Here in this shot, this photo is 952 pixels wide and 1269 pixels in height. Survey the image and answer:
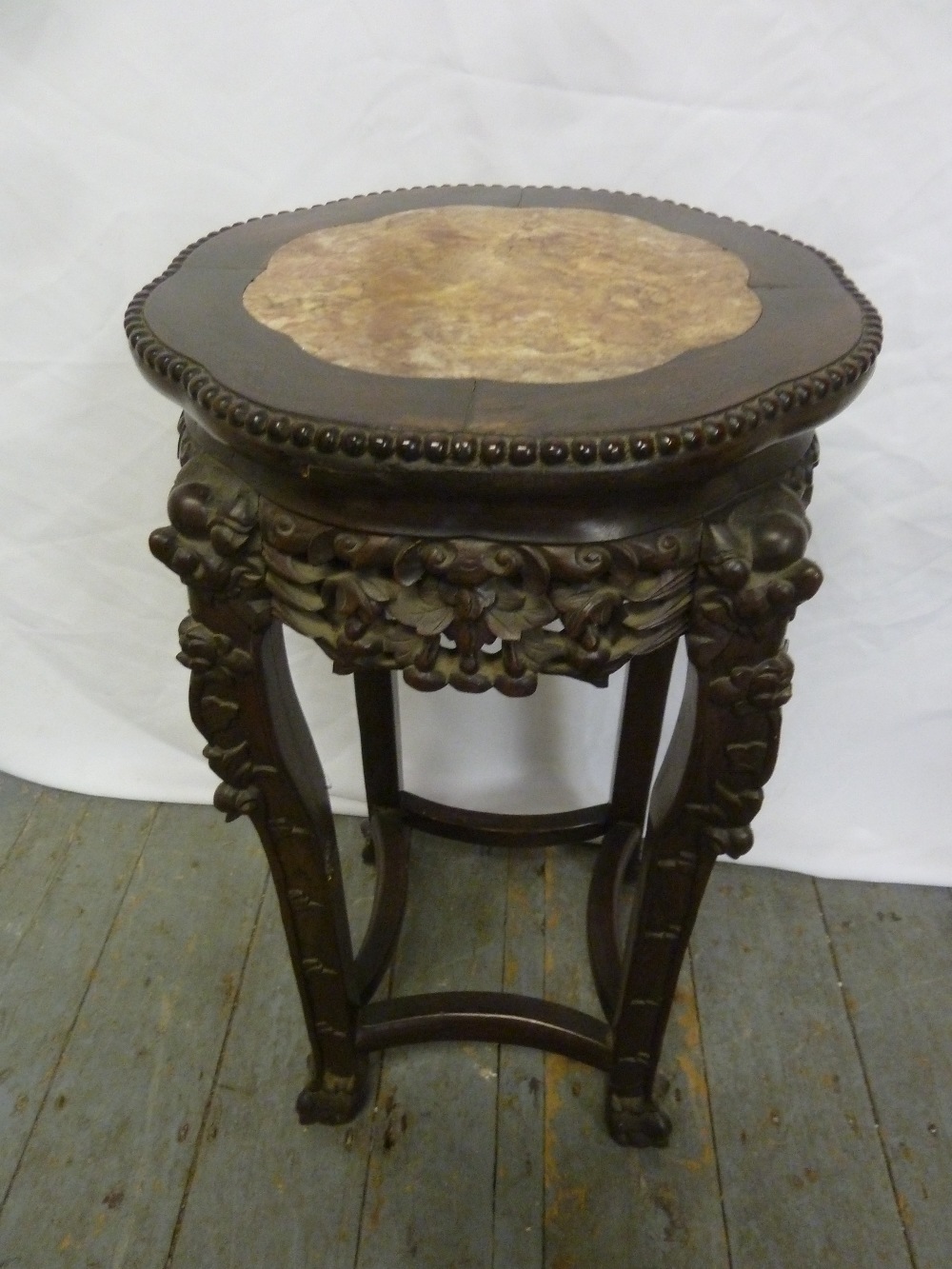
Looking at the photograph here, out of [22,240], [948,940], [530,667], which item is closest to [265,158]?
[22,240]

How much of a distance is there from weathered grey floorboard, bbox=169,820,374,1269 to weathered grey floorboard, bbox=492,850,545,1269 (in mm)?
150

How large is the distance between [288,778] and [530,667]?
28cm

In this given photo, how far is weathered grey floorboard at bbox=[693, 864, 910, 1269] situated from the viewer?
3.29 feet

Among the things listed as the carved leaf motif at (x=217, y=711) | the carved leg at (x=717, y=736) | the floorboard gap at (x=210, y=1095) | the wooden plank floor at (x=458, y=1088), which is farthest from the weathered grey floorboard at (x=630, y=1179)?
the carved leaf motif at (x=217, y=711)

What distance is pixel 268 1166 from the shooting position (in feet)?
3.45

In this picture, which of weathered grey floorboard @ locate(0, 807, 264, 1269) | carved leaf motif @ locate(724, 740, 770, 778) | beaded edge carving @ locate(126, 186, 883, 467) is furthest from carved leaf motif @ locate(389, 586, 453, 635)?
weathered grey floorboard @ locate(0, 807, 264, 1269)

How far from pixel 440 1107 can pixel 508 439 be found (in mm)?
848

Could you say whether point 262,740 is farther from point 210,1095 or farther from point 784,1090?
point 784,1090

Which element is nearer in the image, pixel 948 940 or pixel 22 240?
pixel 22 240

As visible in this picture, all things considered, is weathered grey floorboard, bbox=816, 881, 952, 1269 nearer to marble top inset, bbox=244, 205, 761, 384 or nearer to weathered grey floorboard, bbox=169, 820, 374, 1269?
weathered grey floorboard, bbox=169, 820, 374, 1269

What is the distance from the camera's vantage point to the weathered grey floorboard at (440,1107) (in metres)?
1.00

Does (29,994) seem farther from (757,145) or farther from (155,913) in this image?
(757,145)

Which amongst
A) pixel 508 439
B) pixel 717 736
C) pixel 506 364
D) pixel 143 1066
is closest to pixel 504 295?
pixel 506 364

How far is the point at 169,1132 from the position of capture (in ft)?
3.55
